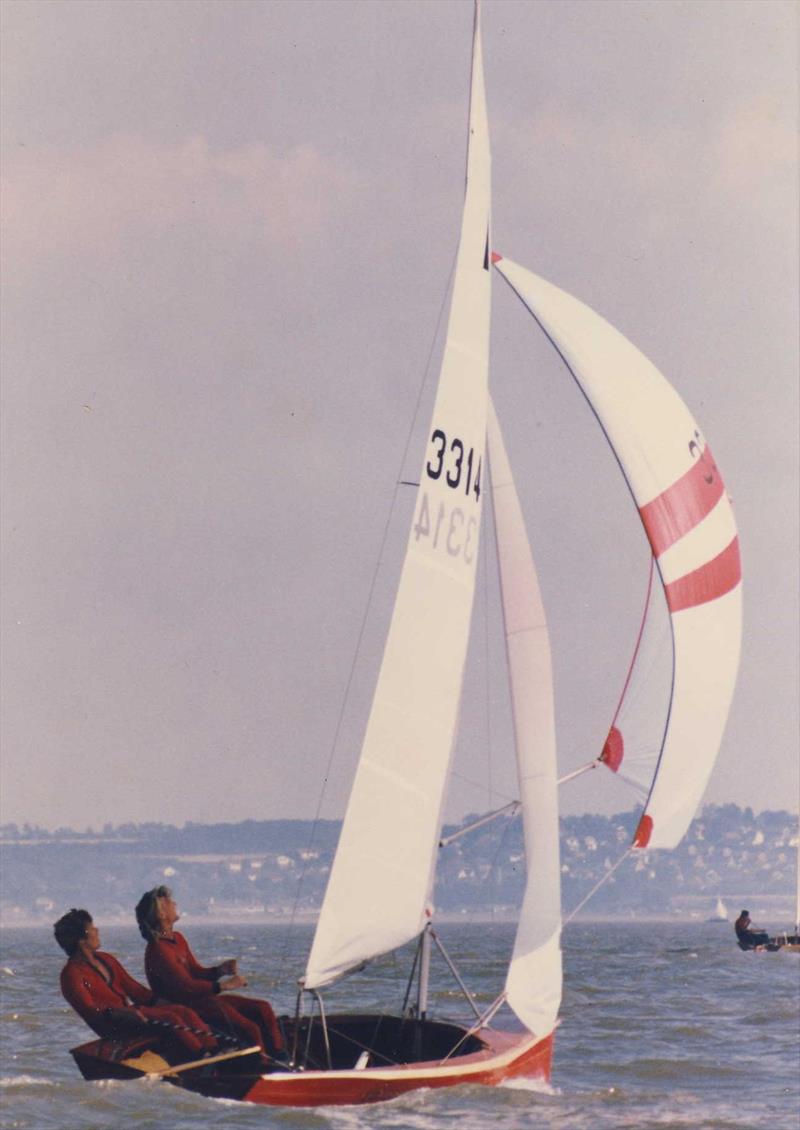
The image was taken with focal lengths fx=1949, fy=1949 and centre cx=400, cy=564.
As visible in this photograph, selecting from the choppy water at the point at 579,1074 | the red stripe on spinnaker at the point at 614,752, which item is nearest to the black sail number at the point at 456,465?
the red stripe on spinnaker at the point at 614,752

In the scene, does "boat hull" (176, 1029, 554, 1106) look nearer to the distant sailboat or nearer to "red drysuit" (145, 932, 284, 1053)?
"red drysuit" (145, 932, 284, 1053)

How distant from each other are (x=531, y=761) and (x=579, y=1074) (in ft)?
14.2

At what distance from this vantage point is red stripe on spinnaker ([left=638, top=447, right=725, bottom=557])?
14898 millimetres

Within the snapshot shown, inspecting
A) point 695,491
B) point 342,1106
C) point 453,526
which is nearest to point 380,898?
point 342,1106

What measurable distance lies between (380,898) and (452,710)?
1417mm

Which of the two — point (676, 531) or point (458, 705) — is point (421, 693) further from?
point (676, 531)

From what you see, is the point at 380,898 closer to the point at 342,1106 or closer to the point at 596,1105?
the point at 342,1106

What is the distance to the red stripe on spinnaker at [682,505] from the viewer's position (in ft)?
48.9

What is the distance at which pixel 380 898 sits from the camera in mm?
13570

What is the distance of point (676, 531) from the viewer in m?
15.0

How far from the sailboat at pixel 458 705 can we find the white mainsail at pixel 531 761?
0.01 meters

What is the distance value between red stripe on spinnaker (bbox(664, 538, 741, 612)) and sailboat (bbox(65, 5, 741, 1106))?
14 millimetres

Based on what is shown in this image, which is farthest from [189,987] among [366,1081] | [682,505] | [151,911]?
[682,505]

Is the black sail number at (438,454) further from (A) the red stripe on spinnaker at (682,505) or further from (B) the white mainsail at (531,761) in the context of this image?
(A) the red stripe on spinnaker at (682,505)
